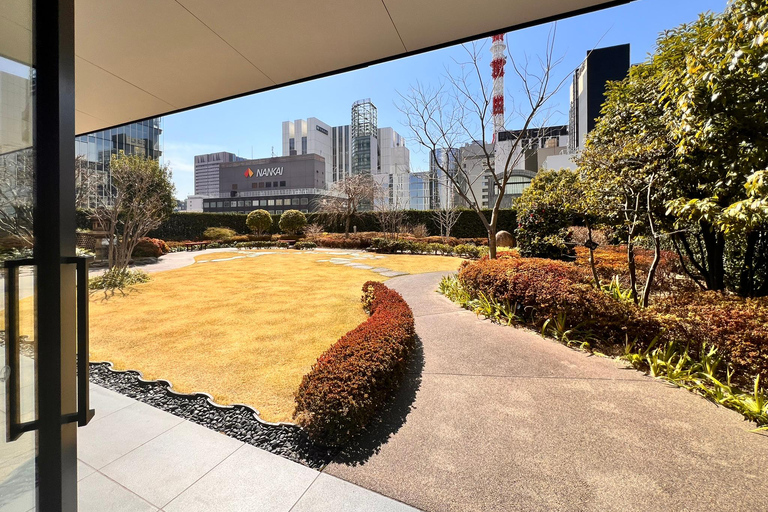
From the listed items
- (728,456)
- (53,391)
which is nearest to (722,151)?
(728,456)

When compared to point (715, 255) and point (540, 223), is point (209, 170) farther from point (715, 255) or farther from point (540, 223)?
point (715, 255)

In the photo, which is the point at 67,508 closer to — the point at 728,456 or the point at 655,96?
the point at 728,456

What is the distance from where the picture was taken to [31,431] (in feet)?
3.16

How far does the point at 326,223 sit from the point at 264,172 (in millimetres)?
41249

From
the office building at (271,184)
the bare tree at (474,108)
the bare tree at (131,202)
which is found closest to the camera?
the bare tree at (474,108)

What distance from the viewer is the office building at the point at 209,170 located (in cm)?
9788

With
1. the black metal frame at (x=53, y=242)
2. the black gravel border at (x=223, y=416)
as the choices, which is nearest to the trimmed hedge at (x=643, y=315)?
the black gravel border at (x=223, y=416)

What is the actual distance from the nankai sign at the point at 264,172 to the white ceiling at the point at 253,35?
57875mm

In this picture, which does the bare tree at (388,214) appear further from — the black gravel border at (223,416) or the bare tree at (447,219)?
the black gravel border at (223,416)

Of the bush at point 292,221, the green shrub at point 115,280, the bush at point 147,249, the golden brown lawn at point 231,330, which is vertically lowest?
the golden brown lawn at point 231,330

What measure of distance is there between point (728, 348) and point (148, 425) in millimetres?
4778

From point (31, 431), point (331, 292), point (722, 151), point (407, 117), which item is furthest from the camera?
point (407, 117)

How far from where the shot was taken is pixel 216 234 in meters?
20.2

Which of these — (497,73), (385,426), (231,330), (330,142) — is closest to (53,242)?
(385,426)
